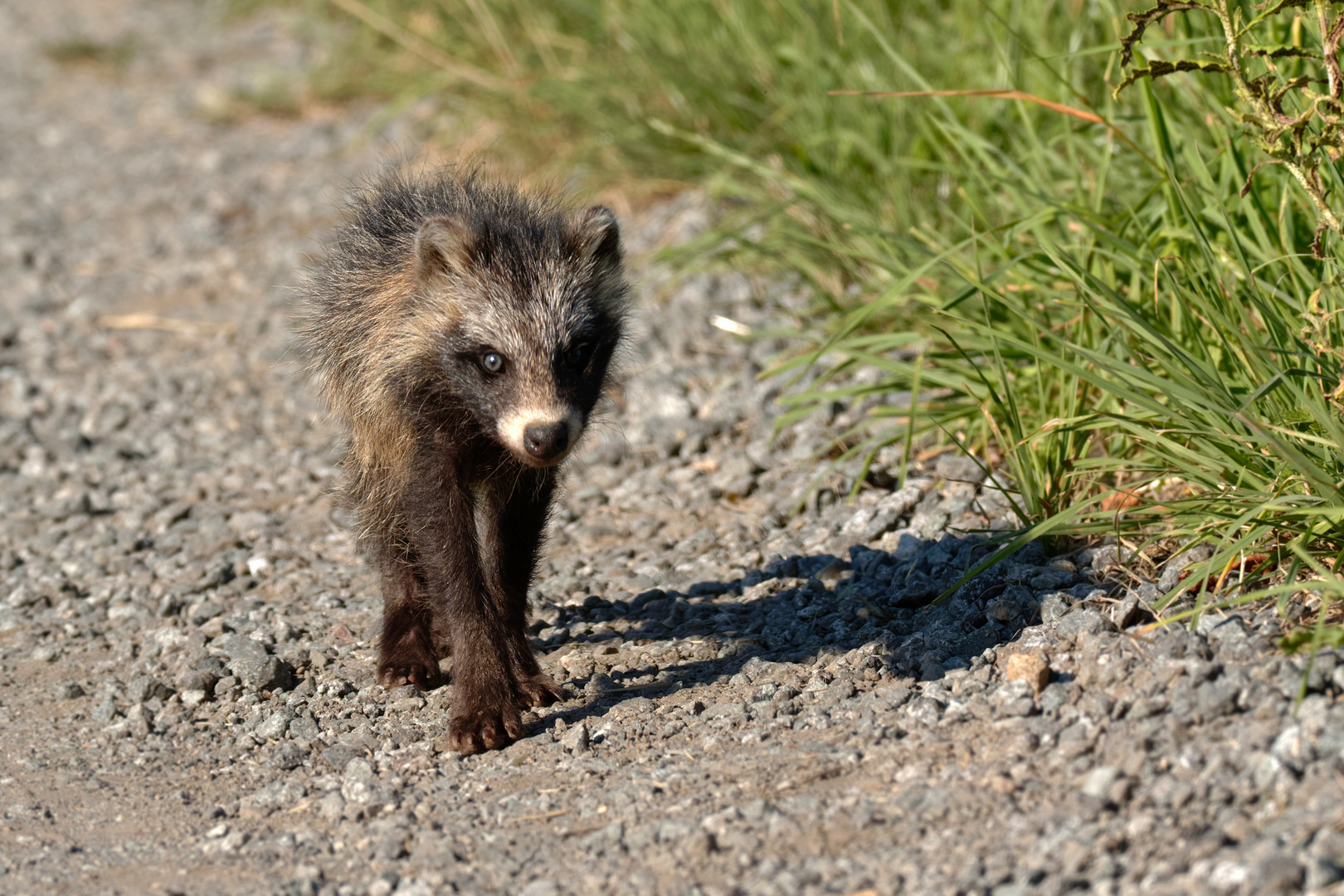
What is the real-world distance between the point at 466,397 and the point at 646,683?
4.05ft

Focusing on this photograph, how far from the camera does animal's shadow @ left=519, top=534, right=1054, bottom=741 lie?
450 centimetres

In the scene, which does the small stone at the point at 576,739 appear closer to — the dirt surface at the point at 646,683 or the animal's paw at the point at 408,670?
the dirt surface at the point at 646,683

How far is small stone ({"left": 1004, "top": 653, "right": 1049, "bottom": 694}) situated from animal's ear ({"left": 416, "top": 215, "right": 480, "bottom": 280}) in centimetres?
226

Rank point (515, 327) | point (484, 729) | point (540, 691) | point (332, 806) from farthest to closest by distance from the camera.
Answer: point (540, 691) < point (515, 327) < point (484, 729) < point (332, 806)

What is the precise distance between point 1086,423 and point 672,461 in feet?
8.27

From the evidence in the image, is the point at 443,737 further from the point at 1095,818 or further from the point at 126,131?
the point at 126,131

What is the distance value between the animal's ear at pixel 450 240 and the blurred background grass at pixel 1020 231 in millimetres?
1604

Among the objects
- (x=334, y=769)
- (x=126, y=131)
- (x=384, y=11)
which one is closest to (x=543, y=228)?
(x=334, y=769)

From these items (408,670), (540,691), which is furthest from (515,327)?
(408,670)

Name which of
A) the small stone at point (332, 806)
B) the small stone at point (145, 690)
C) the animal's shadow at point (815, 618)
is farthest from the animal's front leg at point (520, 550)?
the small stone at point (145, 690)

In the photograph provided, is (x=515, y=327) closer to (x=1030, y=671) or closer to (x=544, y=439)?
(x=544, y=439)

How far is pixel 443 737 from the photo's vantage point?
175 inches

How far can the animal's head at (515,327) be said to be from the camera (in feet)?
14.2

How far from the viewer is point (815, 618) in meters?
5.04
